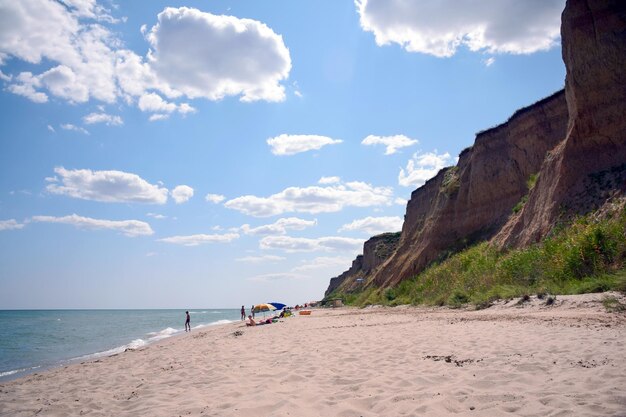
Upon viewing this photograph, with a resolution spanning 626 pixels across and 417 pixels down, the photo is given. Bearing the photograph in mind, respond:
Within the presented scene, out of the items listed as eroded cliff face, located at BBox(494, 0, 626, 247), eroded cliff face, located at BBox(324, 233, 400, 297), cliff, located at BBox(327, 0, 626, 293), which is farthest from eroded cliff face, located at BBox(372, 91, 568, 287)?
eroded cliff face, located at BBox(324, 233, 400, 297)

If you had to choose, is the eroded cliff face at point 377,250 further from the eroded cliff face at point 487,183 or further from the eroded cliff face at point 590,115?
the eroded cliff face at point 590,115

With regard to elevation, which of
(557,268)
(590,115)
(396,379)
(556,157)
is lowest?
(396,379)

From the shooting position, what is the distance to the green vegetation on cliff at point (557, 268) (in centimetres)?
1142

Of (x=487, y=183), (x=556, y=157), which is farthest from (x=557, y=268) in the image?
(x=487, y=183)

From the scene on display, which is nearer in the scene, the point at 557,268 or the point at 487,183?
the point at 557,268

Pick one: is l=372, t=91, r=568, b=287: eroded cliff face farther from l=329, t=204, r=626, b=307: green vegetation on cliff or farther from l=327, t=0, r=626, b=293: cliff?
l=329, t=204, r=626, b=307: green vegetation on cliff

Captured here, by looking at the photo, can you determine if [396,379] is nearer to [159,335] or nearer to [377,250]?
[159,335]

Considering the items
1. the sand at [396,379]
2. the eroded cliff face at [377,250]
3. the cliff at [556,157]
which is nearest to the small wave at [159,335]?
the sand at [396,379]

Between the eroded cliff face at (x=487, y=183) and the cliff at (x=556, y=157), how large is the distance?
0.07 meters

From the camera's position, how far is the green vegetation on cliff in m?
11.4

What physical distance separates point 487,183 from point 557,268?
15833 mm

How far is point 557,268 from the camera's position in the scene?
13008 millimetres

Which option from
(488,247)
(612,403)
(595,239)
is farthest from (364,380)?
(488,247)

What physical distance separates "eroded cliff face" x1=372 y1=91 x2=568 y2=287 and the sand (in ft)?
58.4
